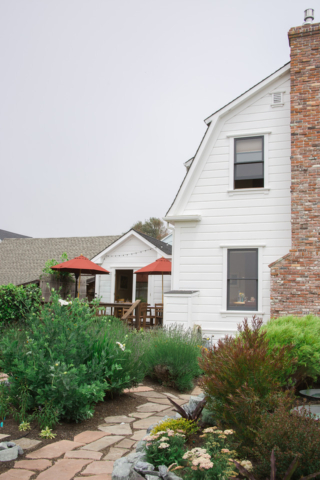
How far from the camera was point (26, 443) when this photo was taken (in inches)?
136

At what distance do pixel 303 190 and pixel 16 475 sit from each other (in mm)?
7558

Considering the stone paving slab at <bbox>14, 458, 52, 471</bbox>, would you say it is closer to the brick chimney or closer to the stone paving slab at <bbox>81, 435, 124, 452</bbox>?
the stone paving slab at <bbox>81, 435, 124, 452</bbox>

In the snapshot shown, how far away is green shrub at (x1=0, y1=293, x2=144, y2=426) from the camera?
151 inches

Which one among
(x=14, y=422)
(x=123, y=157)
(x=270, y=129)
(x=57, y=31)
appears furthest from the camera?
(x=123, y=157)

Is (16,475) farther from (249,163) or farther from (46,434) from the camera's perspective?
(249,163)

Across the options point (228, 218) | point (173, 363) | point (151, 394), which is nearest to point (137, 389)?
point (151, 394)

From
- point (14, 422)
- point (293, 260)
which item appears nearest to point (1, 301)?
point (14, 422)

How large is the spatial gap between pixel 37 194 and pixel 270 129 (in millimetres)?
18516

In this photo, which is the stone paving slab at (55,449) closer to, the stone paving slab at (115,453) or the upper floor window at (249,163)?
the stone paving slab at (115,453)

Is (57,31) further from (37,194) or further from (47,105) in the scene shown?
(37,194)

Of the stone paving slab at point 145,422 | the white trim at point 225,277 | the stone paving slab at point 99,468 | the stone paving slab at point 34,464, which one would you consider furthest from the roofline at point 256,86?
the stone paving slab at point 34,464

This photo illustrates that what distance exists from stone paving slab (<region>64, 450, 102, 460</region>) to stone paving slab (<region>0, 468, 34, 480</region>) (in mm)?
403

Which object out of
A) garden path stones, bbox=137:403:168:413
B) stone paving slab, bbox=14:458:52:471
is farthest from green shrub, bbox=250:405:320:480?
garden path stones, bbox=137:403:168:413

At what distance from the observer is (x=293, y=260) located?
27.2 ft
